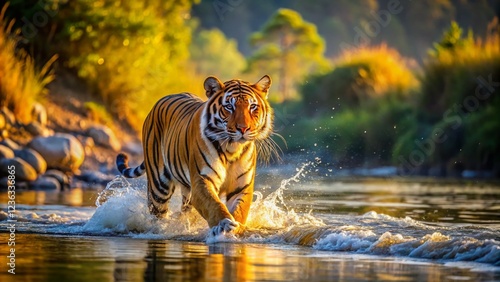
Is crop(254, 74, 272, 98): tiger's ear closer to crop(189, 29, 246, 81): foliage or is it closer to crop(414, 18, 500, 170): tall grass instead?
crop(414, 18, 500, 170): tall grass

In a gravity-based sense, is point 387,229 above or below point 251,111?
below

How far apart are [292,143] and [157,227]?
14.9 m

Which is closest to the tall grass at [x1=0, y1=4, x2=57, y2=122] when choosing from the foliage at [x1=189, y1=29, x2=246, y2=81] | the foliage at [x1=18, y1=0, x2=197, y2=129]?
the foliage at [x1=18, y1=0, x2=197, y2=129]

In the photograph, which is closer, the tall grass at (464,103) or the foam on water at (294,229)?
the foam on water at (294,229)

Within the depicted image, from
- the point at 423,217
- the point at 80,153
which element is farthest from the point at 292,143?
the point at 423,217

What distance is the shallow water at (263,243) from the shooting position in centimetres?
734

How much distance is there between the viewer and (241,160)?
9984 mm

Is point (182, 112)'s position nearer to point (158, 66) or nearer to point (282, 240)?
point (282, 240)

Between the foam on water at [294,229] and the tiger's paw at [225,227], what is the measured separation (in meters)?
0.04

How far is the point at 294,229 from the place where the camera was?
996 centimetres

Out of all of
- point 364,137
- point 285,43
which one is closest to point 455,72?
point 364,137

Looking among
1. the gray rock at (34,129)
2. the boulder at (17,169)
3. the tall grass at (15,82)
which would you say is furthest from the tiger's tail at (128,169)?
the tall grass at (15,82)

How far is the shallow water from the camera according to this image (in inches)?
289

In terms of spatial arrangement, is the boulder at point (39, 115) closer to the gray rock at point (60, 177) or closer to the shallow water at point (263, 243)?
the gray rock at point (60, 177)
